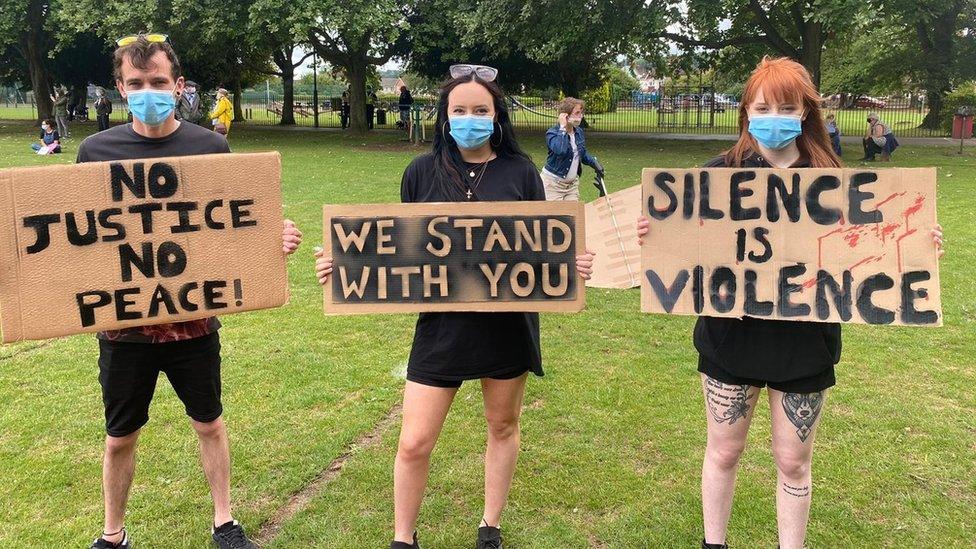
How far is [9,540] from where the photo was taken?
3.44 m

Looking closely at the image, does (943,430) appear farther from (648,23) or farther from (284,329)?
(648,23)

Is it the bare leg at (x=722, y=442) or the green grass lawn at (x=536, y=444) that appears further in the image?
the green grass lawn at (x=536, y=444)

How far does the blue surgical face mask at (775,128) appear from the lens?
2840 mm

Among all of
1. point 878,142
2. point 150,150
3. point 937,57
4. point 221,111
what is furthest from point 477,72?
point 937,57

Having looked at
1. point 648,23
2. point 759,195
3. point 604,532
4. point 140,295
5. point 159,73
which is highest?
point 648,23

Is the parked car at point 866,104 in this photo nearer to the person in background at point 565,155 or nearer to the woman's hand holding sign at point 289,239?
the person in background at point 565,155

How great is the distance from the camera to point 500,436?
10.7 ft

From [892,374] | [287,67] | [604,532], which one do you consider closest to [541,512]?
[604,532]

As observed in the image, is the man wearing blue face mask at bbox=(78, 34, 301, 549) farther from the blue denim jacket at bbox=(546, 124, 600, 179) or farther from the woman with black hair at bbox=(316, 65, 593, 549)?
the blue denim jacket at bbox=(546, 124, 600, 179)

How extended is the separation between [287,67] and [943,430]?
36916 millimetres

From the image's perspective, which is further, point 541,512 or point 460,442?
point 460,442

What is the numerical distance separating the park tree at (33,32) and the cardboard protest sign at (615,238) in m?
25.7

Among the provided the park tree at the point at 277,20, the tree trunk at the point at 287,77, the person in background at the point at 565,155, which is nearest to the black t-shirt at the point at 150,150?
the person in background at the point at 565,155

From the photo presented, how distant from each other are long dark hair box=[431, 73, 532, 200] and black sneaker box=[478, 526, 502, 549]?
5.09 ft
